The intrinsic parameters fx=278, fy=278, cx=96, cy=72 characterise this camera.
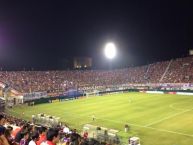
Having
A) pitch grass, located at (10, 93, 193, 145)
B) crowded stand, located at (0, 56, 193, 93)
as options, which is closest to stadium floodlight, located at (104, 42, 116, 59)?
crowded stand, located at (0, 56, 193, 93)

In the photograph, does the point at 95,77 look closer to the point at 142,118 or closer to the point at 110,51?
the point at 110,51

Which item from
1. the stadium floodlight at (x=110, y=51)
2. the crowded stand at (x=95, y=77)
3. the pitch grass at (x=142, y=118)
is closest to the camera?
the pitch grass at (x=142, y=118)

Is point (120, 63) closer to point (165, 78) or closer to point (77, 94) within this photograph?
point (165, 78)

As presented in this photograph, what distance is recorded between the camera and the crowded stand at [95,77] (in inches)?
2564

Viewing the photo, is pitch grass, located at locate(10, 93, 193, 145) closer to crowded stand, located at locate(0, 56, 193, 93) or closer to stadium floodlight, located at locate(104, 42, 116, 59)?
crowded stand, located at locate(0, 56, 193, 93)

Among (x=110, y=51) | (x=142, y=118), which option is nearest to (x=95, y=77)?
(x=110, y=51)

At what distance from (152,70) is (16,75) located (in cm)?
4253

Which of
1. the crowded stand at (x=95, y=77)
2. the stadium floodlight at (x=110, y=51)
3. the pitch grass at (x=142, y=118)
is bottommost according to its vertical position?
the pitch grass at (x=142, y=118)

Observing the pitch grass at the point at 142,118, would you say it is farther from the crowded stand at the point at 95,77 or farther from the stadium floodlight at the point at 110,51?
the stadium floodlight at the point at 110,51

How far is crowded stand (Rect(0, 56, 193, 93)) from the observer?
6512 cm

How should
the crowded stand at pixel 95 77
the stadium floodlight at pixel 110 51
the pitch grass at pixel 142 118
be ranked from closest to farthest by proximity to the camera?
the pitch grass at pixel 142 118 < the crowded stand at pixel 95 77 < the stadium floodlight at pixel 110 51

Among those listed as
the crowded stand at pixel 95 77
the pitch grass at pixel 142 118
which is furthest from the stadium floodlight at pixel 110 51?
the pitch grass at pixel 142 118

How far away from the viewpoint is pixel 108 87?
3024 inches

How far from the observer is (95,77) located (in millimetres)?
84688
